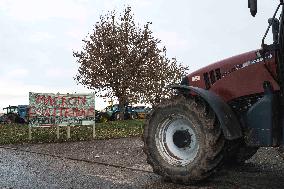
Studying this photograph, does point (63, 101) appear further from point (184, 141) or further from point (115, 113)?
point (115, 113)

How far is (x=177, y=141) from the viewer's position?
5.57m

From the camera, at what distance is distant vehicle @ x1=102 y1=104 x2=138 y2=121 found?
39.9 m

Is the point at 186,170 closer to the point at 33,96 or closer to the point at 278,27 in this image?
the point at 278,27

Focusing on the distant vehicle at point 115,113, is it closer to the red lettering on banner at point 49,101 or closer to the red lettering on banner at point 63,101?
the red lettering on banner at point 63,101

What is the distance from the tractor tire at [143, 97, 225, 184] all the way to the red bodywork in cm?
51

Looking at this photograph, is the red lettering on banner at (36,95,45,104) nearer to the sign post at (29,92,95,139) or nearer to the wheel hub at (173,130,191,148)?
the sign post at (29,92,95,139)

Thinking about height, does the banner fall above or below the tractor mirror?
below

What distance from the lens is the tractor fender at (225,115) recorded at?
193 inches

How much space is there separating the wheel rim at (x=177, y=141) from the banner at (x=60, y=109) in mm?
9597

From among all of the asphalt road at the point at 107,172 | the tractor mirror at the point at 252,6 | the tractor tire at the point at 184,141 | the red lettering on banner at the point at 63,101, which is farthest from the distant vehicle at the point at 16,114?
the tractor mirror at the point at 252,6

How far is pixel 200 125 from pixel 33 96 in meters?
10.8

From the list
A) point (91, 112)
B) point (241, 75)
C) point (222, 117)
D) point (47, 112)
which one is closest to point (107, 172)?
point (222, 117)

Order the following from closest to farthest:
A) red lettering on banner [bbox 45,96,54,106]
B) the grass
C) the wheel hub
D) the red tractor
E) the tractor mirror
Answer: the tractor mirror, the red tractor, the wheel hub, the grass, red lettering on banner [bbox 45,96,54,106]

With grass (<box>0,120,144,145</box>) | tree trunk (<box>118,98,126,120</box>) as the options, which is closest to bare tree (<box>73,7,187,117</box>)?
tree trunk (<box>118,98,126,120</box>)
